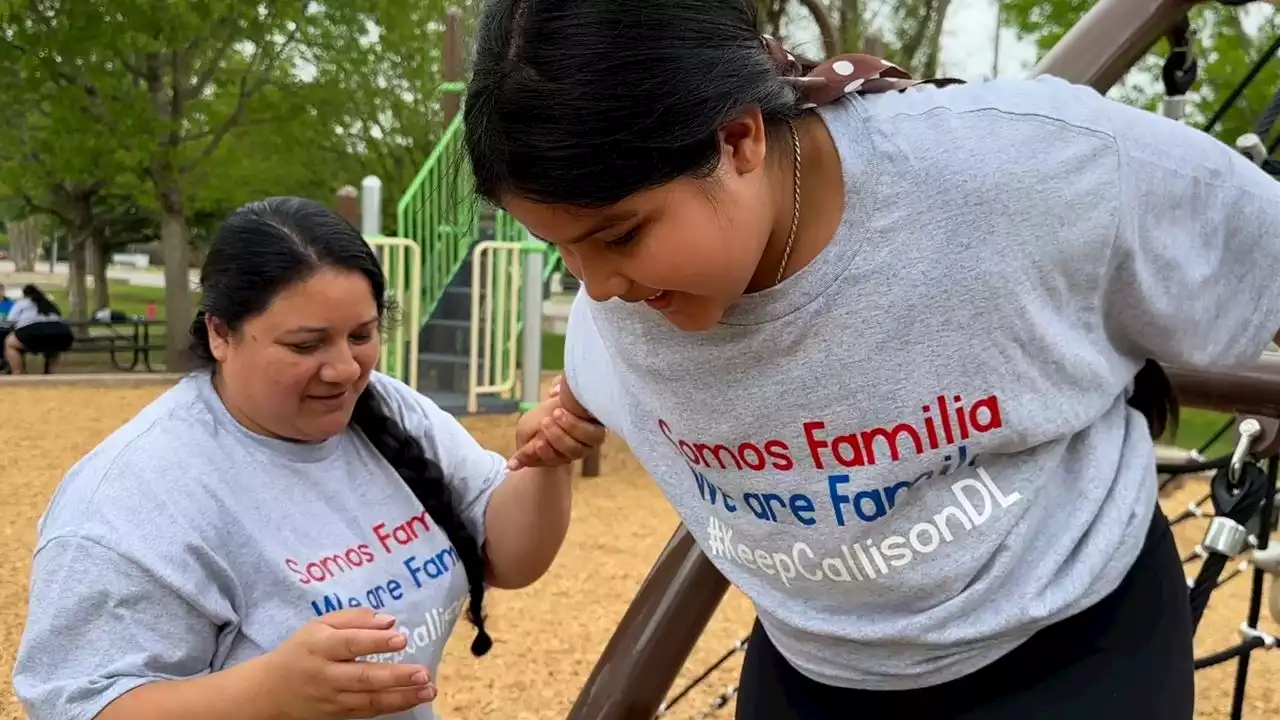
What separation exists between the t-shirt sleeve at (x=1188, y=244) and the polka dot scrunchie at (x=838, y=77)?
21cm

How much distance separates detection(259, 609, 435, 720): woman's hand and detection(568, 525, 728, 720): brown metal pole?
1.22 feet

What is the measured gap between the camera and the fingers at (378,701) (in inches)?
60.2

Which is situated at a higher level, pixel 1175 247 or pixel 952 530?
pixel 1175 247

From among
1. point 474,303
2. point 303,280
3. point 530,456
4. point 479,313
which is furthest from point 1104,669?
point 479,313

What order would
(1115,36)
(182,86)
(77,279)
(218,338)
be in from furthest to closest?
(77,279), (182,86), (1115,36), (218,338)

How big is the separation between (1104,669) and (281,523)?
1.14m

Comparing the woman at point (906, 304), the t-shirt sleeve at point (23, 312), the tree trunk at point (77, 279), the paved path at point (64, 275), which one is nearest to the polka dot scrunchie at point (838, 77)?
the woman at point (906, 304)

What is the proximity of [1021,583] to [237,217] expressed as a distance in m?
1.32

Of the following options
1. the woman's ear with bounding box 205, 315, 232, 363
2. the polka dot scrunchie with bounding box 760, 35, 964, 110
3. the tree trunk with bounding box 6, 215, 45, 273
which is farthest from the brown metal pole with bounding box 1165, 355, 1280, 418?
the tree trunk with bounding box 6, 215, 45, 273

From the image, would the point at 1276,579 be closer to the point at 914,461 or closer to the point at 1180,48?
the point at 1180,48

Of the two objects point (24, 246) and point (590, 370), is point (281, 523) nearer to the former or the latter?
point (590, 370)

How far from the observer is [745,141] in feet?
3.55

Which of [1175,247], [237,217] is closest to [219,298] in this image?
[237,217]

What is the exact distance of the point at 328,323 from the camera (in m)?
1.79
